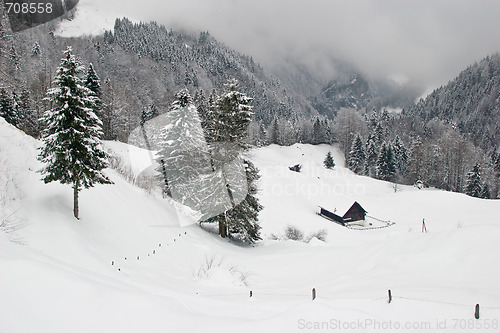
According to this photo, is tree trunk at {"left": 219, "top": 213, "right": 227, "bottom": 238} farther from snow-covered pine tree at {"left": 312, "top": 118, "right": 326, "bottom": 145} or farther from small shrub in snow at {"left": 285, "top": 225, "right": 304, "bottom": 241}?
snow-covered pine tree at {"left": 312, "top": 118, "right": 326, "bottom": 145}

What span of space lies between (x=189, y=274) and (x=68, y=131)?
7.71 m

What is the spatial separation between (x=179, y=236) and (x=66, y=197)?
6595mm

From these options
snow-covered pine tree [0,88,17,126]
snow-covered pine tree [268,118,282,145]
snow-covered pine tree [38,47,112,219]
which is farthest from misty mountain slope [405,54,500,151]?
snow-covered pine tree [38,47,112,219]

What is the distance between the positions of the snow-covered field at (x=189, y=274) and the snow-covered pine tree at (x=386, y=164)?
54957 millimetres

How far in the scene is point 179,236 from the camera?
17500 mm

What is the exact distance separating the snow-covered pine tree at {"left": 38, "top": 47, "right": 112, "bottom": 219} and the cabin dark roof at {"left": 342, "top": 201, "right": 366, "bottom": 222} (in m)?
37.9

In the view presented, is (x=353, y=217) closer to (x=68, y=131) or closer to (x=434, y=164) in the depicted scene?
(x=68, y=131)

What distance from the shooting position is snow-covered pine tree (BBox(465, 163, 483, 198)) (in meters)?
55.1

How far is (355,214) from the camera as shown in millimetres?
42844

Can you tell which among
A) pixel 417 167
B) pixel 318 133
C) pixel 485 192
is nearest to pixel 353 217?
pixel 485 192

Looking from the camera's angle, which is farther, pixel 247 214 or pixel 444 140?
pixel 444 140

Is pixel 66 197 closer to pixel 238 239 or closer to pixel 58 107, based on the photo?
pixel 58 107

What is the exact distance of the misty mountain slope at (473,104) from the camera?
139 m

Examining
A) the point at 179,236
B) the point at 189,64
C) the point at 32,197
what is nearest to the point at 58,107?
the point at 32,197
